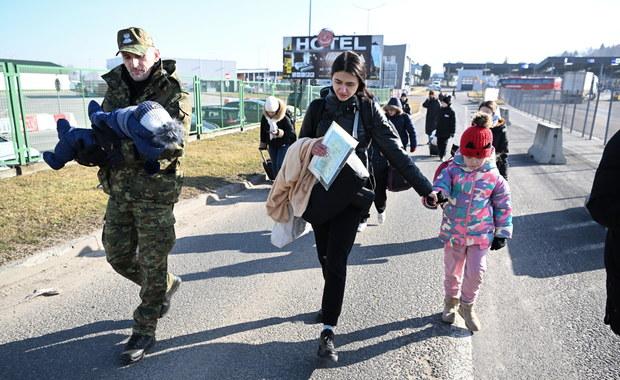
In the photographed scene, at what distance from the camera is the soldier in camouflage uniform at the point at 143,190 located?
9.41 ft

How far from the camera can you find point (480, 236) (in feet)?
10.9

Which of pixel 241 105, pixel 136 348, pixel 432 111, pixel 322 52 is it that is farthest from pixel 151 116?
pixel 322 52

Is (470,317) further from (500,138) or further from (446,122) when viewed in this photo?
(446,122)

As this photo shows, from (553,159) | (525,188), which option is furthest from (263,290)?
(553,159)

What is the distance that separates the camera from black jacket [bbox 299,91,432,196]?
3.00m

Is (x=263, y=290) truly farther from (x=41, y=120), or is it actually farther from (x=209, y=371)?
(x=41, y=120)

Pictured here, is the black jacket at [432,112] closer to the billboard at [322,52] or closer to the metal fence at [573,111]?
the metal fence at [573,111]

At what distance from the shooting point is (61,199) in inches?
247

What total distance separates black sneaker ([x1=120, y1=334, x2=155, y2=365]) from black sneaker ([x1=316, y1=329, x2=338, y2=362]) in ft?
3.99

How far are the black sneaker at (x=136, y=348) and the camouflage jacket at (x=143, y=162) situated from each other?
3.28 feet

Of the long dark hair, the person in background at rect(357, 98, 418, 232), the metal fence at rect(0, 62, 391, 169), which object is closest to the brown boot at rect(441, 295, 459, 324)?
the person in background at rect(357, 98, 418, 232)

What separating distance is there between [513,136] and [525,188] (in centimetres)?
1139

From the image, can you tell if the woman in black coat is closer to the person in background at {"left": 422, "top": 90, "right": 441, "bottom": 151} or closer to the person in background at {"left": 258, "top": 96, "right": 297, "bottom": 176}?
the person in background at {"left": 258, "top": 96, "right": 297, "bottom": 176}

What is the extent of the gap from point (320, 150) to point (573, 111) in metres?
21.7
